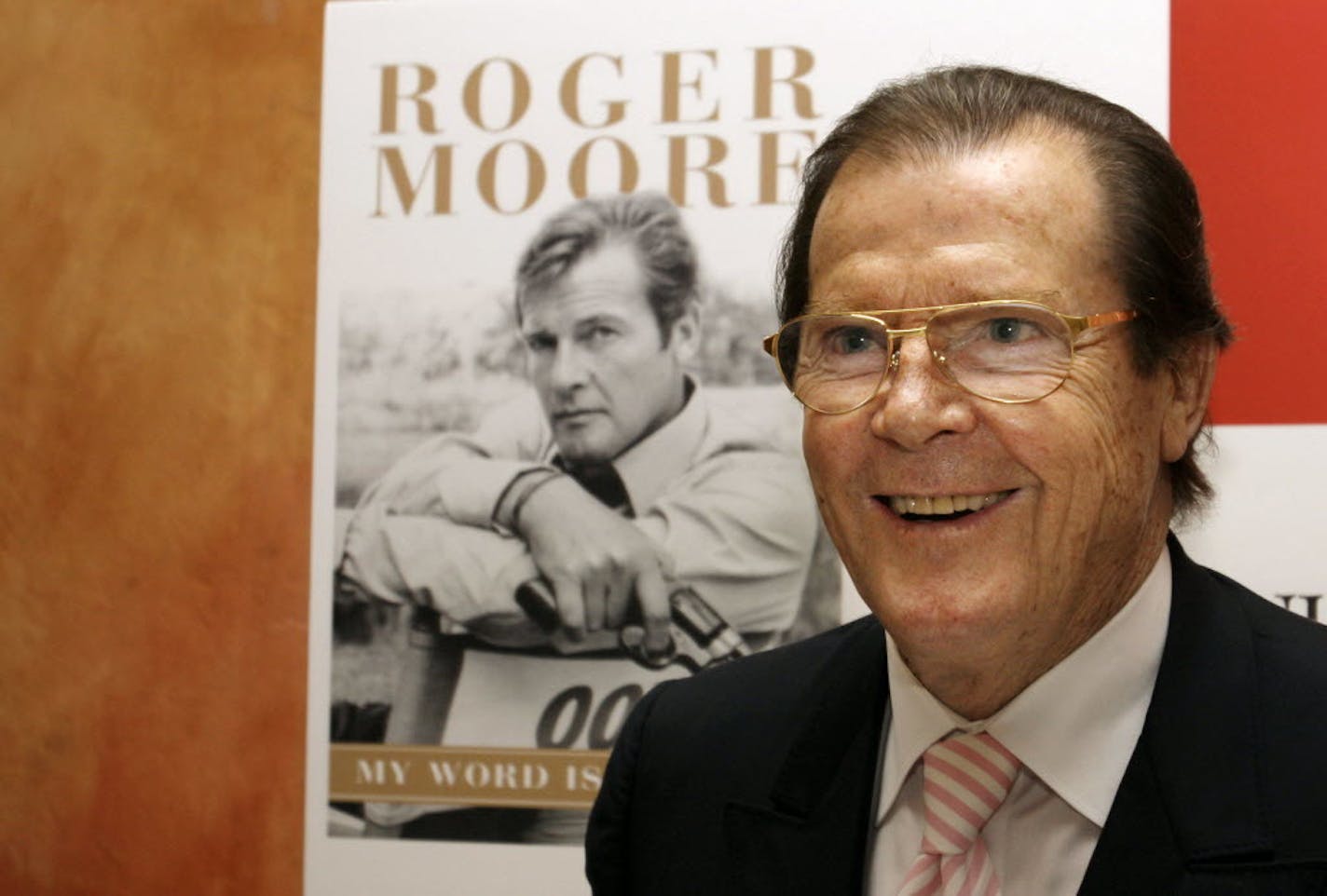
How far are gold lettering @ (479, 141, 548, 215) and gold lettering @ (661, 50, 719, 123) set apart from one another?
0.47 ft

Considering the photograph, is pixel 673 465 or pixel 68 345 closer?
pixel 673 465

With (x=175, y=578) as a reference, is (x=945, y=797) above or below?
below

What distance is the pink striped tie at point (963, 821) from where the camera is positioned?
1.05 m

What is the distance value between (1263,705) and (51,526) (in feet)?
4.32

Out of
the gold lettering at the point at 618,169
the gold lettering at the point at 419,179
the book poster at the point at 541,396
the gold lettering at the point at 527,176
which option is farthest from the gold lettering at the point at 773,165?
the gold lettering at the point at 419,179

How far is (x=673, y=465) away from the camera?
1542mm

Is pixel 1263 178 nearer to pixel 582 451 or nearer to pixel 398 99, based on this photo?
pixel 582 451

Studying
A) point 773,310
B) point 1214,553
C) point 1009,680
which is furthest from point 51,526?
point 1214,553

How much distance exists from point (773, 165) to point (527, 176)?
268mm

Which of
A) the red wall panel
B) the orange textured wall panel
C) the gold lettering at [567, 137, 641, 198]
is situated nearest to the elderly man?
the red wall panel

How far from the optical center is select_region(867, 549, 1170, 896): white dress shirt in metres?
1.04

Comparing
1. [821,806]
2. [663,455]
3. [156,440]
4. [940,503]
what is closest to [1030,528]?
[940,503]

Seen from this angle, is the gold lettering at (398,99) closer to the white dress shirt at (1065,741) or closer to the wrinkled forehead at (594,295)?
the wrinkled forehead at (594,295)

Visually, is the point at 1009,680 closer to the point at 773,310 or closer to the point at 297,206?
the point at 773,310
